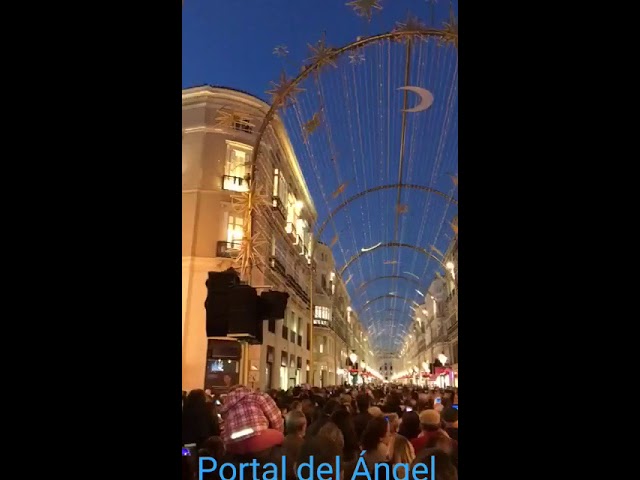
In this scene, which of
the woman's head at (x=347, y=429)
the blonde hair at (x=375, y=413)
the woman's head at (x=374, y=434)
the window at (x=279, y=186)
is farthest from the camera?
the window at (x=279, y=186)

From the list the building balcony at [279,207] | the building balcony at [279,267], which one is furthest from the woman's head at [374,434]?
the building balcony at [279,267]

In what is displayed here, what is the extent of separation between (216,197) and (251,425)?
605 centimetres

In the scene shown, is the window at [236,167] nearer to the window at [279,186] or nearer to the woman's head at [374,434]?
the window at [279,186]

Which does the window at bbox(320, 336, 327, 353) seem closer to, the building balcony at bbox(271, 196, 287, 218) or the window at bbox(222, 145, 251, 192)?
the building balcony at bbox(271, 196, 287, 218)

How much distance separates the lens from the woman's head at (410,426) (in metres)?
4.91

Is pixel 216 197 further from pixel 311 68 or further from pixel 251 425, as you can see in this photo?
pixel 251 425

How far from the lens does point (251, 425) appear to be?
4090mm

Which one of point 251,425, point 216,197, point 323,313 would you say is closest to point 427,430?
point 251,425

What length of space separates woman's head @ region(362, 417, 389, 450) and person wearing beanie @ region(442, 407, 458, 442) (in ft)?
2.62

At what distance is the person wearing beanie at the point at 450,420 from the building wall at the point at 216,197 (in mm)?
2113

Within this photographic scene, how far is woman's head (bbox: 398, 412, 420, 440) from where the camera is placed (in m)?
4.91
